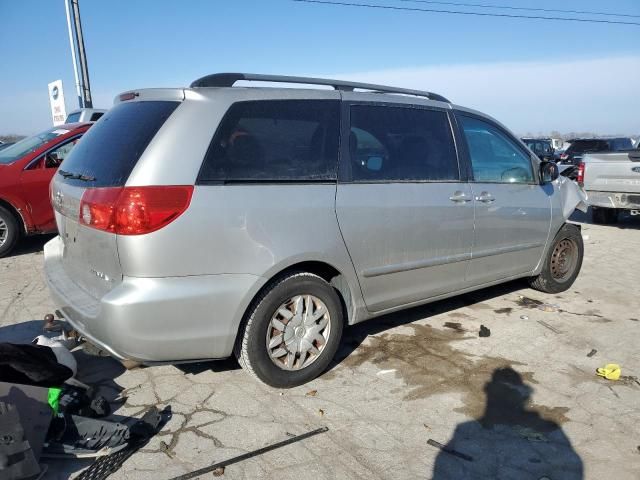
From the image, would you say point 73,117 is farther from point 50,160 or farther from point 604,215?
point 604,215

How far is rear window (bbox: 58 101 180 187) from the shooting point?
2822 millimetres

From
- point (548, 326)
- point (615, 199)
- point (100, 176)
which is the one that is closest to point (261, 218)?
point (100, 176)

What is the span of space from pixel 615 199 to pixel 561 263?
461cm

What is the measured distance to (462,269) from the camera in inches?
167

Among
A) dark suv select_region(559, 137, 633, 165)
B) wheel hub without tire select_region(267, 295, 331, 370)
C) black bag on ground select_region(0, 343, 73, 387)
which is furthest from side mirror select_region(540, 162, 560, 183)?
dark suv select_region(559, 137, 633, 165)

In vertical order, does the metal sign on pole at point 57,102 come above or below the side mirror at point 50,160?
above

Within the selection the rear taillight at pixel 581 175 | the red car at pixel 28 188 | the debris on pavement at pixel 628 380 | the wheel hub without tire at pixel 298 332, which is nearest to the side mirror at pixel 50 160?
the red car at pixel 28 188

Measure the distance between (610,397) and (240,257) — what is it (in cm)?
253

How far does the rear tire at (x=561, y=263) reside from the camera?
532 cm

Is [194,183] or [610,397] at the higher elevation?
[194,183]

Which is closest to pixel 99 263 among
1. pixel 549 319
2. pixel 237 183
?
pixel 237 183

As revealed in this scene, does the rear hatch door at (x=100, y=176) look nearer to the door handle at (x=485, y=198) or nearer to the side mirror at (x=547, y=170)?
the door handle at (x=485, y=198)

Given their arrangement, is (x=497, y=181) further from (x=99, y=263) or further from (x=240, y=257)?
(x=99, y=263)

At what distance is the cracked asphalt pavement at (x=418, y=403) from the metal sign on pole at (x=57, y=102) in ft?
58.0
